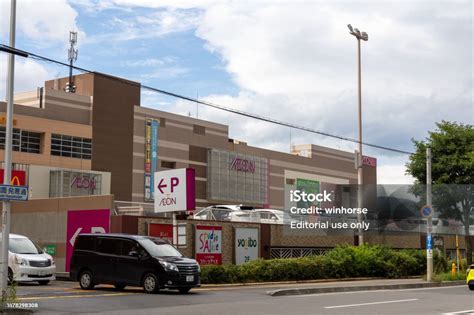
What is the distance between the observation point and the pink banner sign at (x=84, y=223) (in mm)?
31625

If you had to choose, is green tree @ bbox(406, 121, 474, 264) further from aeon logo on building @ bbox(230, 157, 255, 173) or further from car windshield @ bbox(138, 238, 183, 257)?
aeon logo on building @ bbox(230, 157, 255, 173)

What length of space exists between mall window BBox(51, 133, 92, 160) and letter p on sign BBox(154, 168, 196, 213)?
38.9 m

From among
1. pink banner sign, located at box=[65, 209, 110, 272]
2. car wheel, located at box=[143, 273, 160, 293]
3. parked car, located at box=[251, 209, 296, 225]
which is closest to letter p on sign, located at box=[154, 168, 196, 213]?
pink banner sign, located at box=[65, 209, 110, 272]

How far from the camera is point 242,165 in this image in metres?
87.1

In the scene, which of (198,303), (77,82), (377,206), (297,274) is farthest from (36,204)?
(77,82)

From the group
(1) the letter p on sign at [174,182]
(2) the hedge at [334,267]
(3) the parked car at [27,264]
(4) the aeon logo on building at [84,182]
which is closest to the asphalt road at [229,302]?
(3) the parked car at [27,264]

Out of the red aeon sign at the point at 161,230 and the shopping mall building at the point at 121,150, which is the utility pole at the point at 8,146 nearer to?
the red aeon sign at the point at 161,230

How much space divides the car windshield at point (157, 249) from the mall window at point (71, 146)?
148 feet

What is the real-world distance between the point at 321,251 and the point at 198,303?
24.4 metres

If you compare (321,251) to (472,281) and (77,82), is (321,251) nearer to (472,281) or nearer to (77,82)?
(472,281)

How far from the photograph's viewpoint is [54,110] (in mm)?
66438

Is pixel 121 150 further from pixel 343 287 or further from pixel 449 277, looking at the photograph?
pixel 343 287

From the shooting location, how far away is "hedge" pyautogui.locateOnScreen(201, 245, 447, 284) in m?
27.3

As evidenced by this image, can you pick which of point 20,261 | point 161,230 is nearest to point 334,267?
point 161,230
